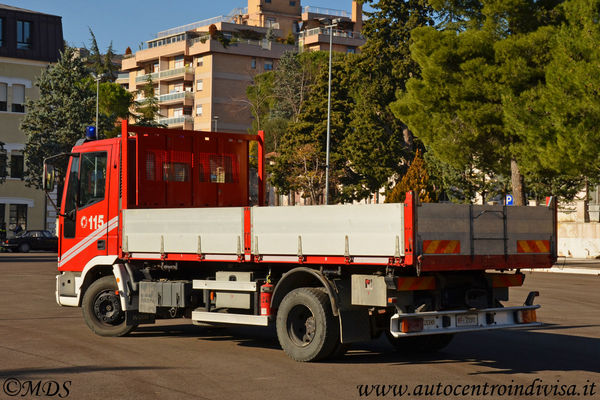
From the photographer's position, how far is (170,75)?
109m

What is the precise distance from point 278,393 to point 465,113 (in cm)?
2675

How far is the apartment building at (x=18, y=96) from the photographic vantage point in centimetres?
6159

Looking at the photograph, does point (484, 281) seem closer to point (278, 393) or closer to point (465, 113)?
point (278, 393)

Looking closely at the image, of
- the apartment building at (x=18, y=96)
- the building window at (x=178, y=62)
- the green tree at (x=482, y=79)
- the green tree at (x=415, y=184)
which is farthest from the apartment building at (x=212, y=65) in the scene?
the green tree at (x=482, y=79)

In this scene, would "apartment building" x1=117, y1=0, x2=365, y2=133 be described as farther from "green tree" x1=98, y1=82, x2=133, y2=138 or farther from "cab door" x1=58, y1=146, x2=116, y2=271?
"cab door" x1=58, y1=146, x2=116, y2=271

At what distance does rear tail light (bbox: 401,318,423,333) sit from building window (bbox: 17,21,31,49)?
56919mm

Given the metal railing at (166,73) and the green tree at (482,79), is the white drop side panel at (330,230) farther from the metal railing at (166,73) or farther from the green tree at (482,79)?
the metal railing at (166,73)

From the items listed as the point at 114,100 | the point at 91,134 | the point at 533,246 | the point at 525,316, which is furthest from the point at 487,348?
the point at 114,100

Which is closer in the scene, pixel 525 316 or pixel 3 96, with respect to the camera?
pixel 525 316

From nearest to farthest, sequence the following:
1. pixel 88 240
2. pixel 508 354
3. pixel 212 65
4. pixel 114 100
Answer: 1. pixel 508 354
2. pixel 88 240
3. pixel 114 100
4. pixel 212 65

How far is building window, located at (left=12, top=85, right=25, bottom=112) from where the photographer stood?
205 feet

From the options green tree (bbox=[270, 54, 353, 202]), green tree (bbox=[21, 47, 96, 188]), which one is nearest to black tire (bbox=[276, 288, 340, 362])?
green tree (bbox=[270, 54, 353, 202])

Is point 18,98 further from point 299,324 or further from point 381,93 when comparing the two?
point 299,324

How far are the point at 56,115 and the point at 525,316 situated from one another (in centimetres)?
4955
